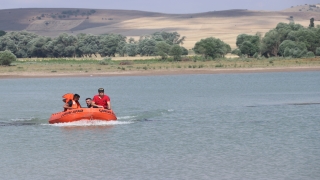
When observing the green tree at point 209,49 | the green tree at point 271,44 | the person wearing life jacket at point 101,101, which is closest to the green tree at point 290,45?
the green tree at point 271,44

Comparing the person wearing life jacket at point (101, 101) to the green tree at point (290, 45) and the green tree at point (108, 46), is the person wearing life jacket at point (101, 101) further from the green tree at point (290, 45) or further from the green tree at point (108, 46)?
the green tree at point (108, 46)

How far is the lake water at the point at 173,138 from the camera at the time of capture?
19141mm

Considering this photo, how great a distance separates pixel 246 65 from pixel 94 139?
162 ft

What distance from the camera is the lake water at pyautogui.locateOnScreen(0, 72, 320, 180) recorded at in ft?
62.8

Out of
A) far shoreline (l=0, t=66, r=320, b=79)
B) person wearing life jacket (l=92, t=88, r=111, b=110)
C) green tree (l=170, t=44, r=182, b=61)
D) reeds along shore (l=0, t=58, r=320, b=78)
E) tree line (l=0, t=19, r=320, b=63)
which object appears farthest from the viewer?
tree line (l=0, t=19, r=320, b=63)

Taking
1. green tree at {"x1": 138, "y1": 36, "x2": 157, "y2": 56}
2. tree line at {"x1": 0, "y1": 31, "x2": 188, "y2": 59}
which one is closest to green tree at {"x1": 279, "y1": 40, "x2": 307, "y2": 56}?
tree line at {"x1": 0, "y1": 31, "x2": 188, "y2": 59}

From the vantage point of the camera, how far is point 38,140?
25656 mm

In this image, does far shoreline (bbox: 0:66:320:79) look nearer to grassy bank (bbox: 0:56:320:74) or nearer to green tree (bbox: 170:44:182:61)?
grassy bank (bbox: 0:56:320:74)

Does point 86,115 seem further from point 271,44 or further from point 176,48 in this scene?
point 271,44

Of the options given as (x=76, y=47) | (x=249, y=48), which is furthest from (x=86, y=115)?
(x=76, y=47)

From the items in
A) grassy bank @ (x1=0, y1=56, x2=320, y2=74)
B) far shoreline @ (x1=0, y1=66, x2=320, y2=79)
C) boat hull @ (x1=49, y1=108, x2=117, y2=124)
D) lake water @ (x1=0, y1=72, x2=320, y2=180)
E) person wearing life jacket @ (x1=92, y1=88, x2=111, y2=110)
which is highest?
person wearing life jacket @ (x1=92, y1=88, x2=111, y2=110)

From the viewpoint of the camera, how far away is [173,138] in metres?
25.1

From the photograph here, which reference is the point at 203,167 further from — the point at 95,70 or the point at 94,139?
the point at 95,70

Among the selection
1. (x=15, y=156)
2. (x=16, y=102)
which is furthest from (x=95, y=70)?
(x=15, y=156)
